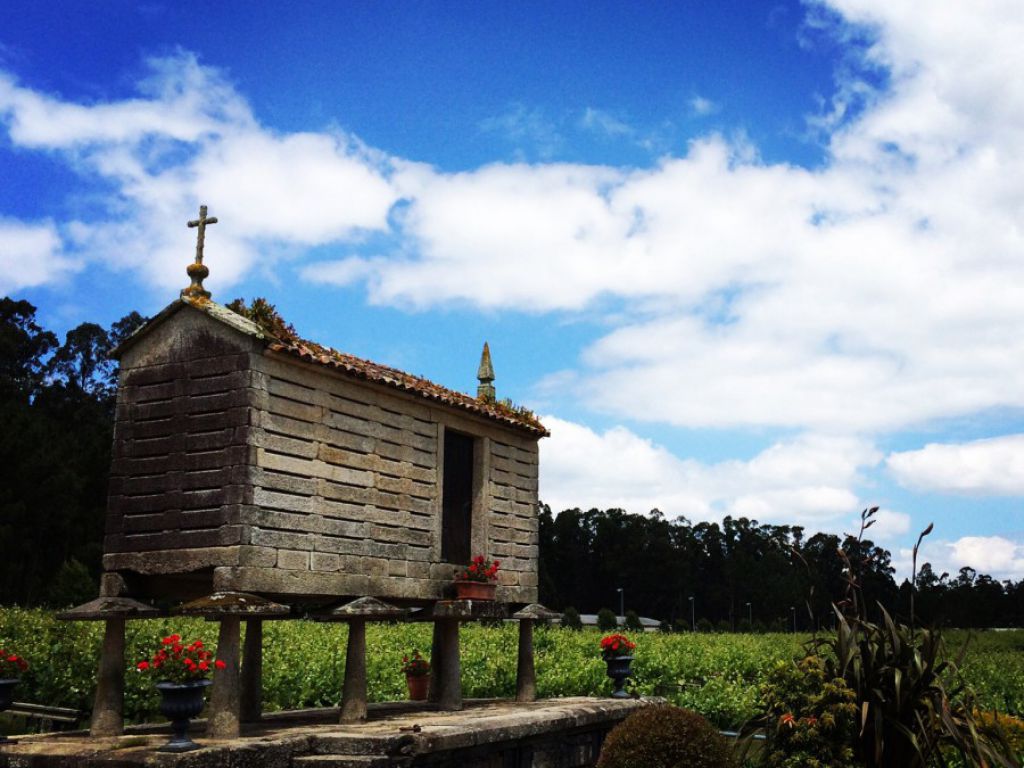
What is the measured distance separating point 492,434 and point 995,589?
88.0m

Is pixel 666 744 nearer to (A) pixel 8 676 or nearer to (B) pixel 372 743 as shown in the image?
(B) pixel 372 743

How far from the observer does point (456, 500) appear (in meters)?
15.9

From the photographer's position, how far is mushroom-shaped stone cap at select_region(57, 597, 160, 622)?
465 inches

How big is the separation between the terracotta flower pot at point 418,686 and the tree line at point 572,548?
23.4ft

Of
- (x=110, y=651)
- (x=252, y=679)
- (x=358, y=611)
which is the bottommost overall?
(x=252, y=679)

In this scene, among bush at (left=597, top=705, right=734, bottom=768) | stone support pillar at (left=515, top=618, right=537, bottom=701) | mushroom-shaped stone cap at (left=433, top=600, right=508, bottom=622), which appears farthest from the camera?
stone support pillar at (left=515, top=618, right=537, bottom=701)

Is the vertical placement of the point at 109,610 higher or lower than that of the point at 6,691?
higher

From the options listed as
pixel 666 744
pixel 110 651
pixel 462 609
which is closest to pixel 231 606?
pixel 110 651

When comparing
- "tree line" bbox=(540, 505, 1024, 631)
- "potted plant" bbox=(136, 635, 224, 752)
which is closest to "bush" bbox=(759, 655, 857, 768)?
"potted plant" bbox=(136, 635, 224, 752)

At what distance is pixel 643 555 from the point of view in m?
98.4

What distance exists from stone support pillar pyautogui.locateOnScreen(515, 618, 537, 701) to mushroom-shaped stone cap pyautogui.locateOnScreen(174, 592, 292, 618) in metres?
6.16

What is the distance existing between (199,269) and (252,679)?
6.07m

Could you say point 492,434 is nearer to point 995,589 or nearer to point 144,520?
point 144,520

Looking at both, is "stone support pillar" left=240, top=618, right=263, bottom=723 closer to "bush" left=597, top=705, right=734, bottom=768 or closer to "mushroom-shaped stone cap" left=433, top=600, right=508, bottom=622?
"mushroom-shaped stone cap" left=433, top=600, right=508, bottom=622
